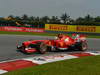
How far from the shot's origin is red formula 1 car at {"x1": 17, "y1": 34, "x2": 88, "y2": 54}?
32.8ft

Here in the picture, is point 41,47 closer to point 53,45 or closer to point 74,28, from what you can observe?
point 53,45

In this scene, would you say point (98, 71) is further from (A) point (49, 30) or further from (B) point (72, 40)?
(A) point (49, 30)

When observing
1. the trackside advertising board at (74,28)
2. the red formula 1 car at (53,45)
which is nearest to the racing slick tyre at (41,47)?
the red formula 1 car at (53,45)

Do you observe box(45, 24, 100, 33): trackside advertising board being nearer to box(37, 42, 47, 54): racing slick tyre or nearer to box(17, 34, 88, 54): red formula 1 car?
box(17, 34, 88, 54): red formula 1 car

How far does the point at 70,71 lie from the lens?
6.16m

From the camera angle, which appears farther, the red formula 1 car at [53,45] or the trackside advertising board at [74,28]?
the trackside advertising board at [74,28]

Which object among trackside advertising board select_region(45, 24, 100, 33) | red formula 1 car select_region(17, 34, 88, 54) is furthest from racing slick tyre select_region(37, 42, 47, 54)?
trackside advertising board select_region(45, 24, 100, 33)

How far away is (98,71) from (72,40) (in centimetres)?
560

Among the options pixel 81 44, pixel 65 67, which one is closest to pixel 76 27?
pixel 81 44

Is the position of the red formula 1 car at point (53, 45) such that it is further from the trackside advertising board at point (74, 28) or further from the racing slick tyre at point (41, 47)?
the trackside advertising board at point (74, 28)

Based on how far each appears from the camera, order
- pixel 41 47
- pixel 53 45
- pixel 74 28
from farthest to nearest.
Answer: pixel 74 28 → pixel 53 45 → pixel 41 47

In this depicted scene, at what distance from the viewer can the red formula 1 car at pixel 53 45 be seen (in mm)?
10008

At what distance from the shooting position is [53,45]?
428 inches

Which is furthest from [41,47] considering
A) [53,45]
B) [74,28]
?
[74,28]
